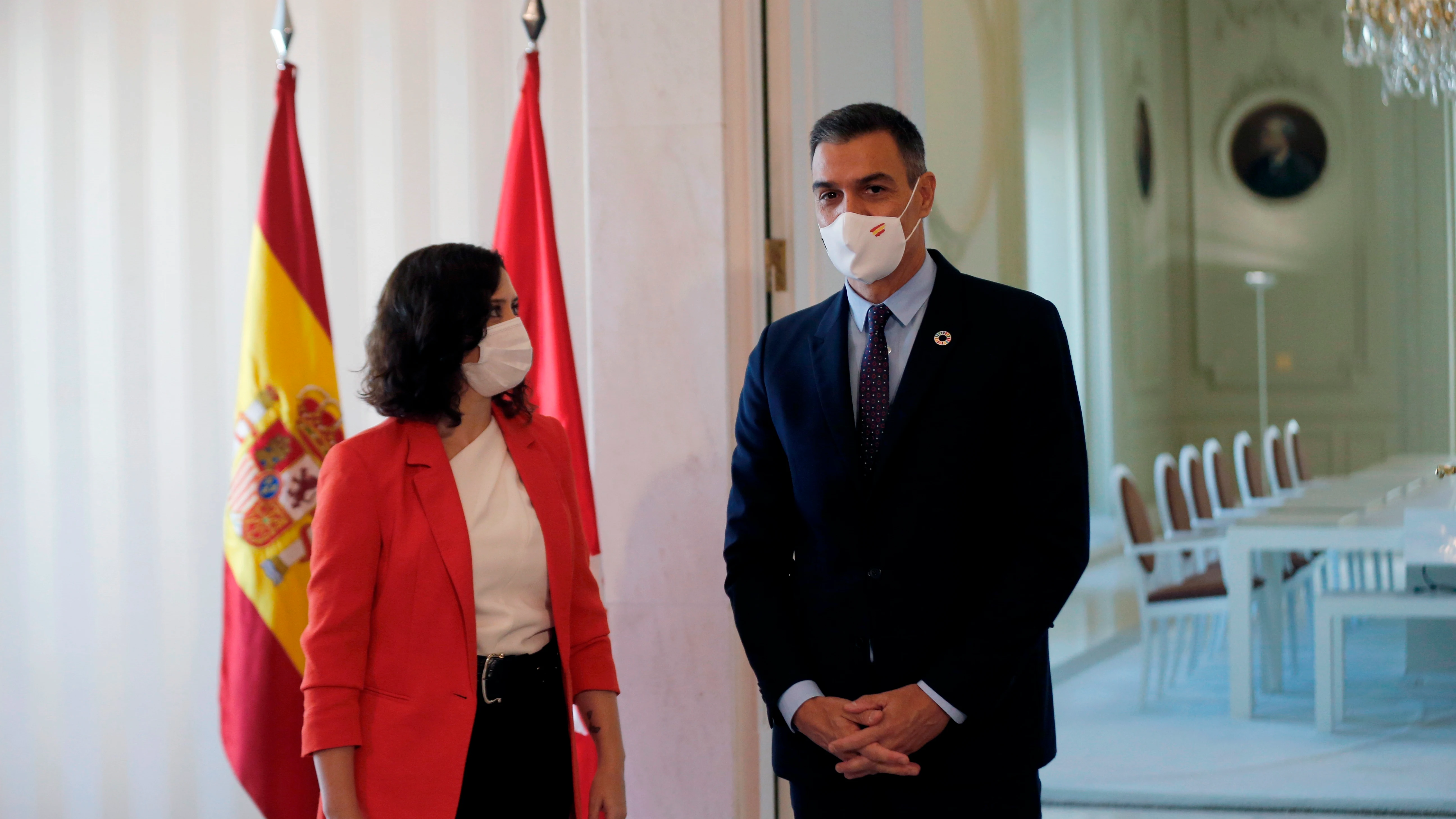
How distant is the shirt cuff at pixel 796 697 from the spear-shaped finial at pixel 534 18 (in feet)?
4.99

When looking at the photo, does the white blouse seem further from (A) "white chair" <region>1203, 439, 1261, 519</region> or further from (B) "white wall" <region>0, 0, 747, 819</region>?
(A) "white chair" <region>1203, 439, 1261, 519</region>

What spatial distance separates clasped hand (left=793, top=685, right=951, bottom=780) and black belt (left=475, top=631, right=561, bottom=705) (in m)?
0.41

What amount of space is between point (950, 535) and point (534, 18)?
153cm

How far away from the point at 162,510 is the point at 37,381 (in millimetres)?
535

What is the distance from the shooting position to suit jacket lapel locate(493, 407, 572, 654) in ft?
5.89

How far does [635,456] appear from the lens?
8.66 ft

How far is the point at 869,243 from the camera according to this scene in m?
1.69

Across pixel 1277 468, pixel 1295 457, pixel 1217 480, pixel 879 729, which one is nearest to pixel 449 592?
pixel 879 729

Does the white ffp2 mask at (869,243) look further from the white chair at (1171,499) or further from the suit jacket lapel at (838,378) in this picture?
the white chair at (1171,499)

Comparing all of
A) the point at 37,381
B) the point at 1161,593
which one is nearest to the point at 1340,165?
the point at 1161,593

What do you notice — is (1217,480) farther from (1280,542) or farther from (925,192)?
(925,192)

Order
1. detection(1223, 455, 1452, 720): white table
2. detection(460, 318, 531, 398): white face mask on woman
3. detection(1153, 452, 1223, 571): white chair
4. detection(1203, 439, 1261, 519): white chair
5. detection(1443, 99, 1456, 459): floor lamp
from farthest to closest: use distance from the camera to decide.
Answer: detection(1443, 99, 1456, 459): floor lamp
detection(1203, 439, 1261, 519): white chair
detection(1153, 452, 1223, 571): white chair
detection(1223, 455, 1452, 720): white table
detection(460, 318, 531, 398): white face mask on woman

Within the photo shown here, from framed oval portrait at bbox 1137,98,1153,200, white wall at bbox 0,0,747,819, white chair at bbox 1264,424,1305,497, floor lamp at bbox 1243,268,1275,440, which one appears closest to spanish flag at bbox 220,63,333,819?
white wall at bbox 0,0,747,819

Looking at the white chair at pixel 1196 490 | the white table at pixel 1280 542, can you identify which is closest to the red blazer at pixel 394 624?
the white table at pixel 1280 542
